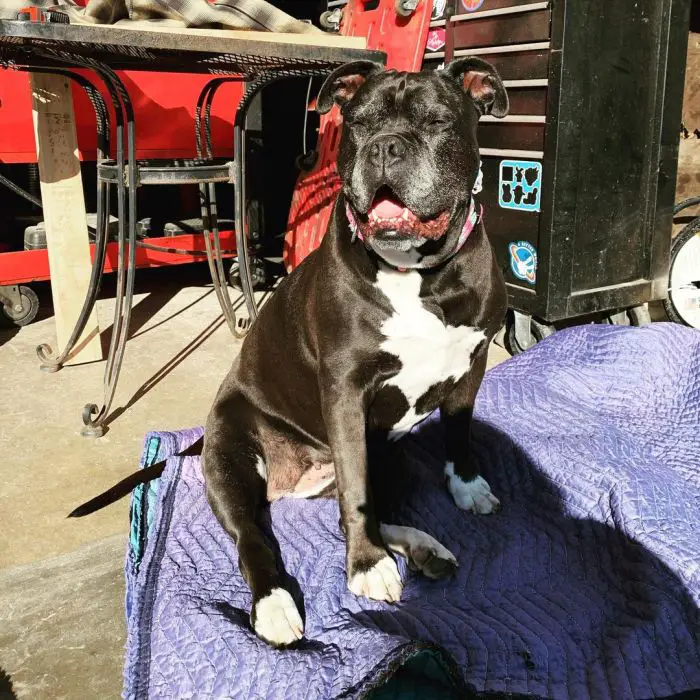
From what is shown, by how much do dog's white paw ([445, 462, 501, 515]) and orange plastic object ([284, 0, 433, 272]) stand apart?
2.32m

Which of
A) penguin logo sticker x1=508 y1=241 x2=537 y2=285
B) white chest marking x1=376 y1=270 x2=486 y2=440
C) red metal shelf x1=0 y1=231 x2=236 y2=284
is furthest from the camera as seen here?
red metal shelf x1=0 y1=231 x2=236 y2=284

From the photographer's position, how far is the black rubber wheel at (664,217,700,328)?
12.7 ft

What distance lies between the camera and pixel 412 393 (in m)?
2.09

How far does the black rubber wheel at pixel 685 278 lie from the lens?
388 cm

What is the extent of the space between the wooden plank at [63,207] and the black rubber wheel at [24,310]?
2.25ft

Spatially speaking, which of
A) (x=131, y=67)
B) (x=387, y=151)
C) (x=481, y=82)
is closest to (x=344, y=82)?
(x=481, y=82)

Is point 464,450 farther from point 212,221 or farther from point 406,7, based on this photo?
point 406,7

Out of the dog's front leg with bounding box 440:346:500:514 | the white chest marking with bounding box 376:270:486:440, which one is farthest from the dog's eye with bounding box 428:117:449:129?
the dog's front leg with bounding box 440:346:500:514

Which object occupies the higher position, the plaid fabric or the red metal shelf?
the plaid fabric

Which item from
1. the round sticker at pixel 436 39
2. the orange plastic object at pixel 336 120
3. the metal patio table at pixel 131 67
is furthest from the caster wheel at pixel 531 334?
the round sticker at pixel 436 39

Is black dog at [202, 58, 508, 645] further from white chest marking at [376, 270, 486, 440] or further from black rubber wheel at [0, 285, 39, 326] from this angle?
black rubber wheel at [0, 285, 39, 326]

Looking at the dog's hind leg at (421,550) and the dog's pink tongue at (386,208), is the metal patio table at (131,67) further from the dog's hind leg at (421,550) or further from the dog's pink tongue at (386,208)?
the dog's hind leg at (421,550)

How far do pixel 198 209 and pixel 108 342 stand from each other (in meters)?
1.51

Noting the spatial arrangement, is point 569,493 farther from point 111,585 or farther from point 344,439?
point 111,585
